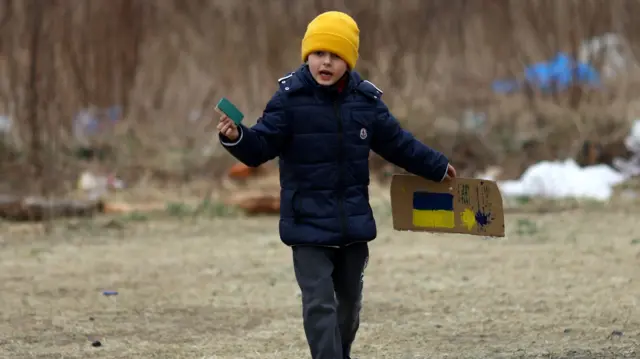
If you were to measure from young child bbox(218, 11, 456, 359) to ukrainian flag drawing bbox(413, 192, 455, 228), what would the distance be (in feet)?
1.33

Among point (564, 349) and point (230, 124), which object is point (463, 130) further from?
point (230, 124)

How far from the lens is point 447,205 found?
4.76m

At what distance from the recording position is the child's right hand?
4137mm

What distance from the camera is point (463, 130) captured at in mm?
13789

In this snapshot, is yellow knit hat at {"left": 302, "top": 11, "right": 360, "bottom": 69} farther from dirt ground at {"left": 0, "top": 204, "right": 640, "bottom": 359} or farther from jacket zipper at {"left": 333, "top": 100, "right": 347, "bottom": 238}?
dirt ground at {"left": 0, "top": 204, "right": 640, "bottom": 359}

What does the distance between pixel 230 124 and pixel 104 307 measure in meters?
2.79

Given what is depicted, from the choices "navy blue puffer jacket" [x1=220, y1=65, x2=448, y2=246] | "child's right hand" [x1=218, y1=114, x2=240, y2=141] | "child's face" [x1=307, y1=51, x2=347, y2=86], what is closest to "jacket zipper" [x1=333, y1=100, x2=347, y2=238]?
"navy blue puffer jacket" [x1=220, y1=65, x2=448, y2=246]

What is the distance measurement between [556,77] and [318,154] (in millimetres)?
11089

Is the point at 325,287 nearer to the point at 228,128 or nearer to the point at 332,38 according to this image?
the point at 228,128

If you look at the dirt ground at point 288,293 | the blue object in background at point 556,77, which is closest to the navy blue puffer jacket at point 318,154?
the dirt ground at point 288,293

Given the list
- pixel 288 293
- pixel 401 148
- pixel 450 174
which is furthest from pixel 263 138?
pixel 288 293

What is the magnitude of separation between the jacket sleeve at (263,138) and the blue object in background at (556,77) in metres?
10.9

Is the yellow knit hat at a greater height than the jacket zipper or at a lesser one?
greater

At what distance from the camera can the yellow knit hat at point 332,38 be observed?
14.2 feet
